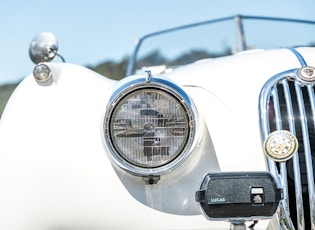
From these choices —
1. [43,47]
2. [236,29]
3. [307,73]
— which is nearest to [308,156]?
[307,73]

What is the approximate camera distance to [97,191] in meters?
2.65

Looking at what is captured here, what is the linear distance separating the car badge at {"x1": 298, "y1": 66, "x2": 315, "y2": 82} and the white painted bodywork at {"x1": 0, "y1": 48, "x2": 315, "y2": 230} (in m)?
0.19

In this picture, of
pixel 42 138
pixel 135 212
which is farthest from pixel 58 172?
pixel 135 212

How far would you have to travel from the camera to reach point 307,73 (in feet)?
9.23

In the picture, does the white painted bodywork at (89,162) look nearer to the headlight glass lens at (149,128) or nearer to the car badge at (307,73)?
the headlight glass lens at (149,128)

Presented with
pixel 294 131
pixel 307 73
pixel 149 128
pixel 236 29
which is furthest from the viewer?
pixel 236 29

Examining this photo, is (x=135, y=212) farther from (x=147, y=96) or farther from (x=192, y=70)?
(x=192, y=70)

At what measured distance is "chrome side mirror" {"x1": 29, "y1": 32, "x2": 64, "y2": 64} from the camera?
3.38 meters

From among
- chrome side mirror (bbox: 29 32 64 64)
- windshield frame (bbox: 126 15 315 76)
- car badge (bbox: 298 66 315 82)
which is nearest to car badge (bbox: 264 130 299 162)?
car badge (bbox: 298 66 315 82)

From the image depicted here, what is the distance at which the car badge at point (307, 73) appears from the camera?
9.17 feet

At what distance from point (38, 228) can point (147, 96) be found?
0.66 meters

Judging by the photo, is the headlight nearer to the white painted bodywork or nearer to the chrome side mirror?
the white painted bodywork

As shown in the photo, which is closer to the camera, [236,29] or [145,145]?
[145,145]

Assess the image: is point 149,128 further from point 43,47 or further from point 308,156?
point 43,47
